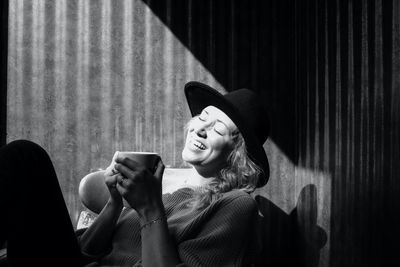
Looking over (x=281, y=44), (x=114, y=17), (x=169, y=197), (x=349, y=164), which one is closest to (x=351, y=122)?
(x=349, y=164)

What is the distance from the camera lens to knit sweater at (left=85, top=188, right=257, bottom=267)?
137cm

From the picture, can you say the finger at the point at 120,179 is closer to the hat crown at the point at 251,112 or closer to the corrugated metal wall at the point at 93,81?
the hat crown at the point at 251,112

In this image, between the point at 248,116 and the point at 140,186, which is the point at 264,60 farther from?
the point at 140,186

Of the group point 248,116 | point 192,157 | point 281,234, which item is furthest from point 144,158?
point 281,234

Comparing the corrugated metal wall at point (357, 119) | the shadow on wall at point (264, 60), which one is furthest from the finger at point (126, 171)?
the shadow on wall at point (264, 60)

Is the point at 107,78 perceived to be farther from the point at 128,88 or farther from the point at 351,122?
the point at 351,122

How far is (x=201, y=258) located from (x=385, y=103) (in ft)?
2.73

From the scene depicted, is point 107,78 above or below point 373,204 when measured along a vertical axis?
above

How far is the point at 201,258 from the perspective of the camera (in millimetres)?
1356

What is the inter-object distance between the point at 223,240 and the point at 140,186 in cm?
31

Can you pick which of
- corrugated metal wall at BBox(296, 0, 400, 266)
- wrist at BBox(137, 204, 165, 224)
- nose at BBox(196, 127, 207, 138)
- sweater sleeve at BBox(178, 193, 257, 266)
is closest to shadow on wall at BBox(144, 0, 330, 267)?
corrugated metal wall at BBox(296, 0, 400, 266)

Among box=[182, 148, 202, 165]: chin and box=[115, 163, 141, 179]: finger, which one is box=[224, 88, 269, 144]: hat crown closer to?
box=[182, 148, 202, 165]: chin

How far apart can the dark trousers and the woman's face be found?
0.53 metres

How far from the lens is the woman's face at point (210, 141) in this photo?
1.71 m
